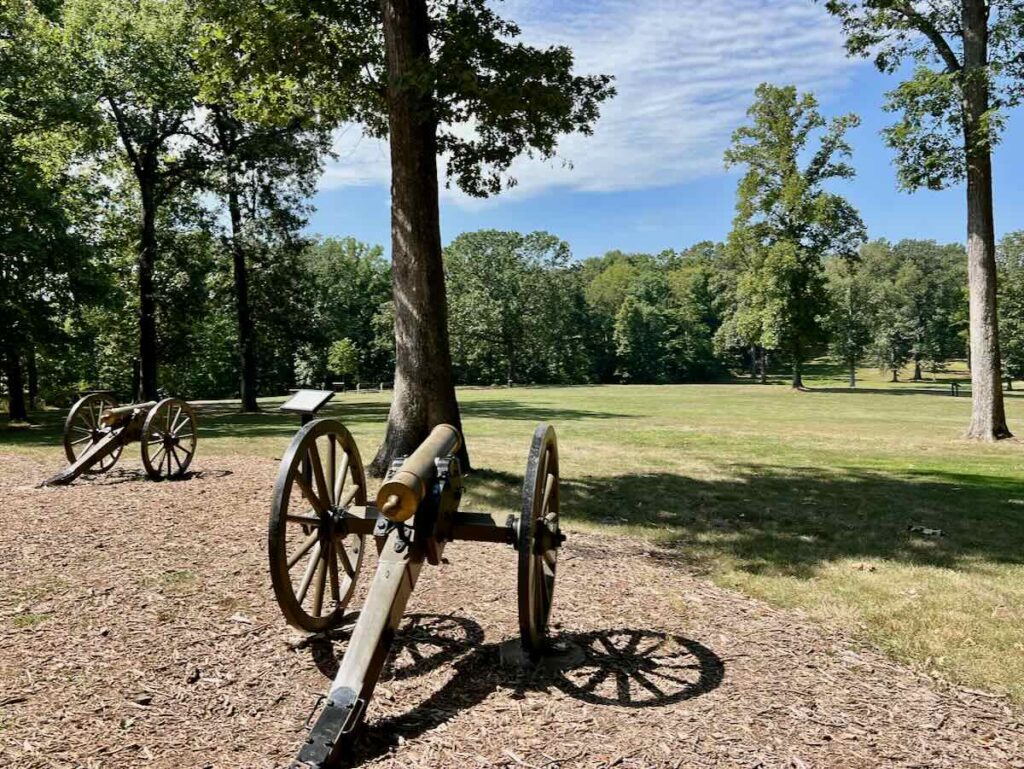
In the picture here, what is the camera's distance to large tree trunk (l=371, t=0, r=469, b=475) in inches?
351

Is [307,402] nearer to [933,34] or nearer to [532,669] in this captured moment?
[532,669]

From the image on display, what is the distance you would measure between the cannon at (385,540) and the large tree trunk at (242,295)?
20.7 metres

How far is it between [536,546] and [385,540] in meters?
0.82

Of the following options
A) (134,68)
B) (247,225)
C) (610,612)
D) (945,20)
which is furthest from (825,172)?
(610,612)

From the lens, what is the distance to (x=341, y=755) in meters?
2.79

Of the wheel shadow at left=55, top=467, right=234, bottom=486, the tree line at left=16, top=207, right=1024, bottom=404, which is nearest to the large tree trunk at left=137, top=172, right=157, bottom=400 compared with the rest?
the tree line at left=16, top=207, right=1024, bottom=404

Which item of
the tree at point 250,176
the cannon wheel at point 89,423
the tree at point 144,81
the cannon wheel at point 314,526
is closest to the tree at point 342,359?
the tree at point 250,176

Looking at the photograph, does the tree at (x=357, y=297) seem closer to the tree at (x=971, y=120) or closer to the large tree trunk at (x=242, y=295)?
the large tree trunk at (x=242, y=295)

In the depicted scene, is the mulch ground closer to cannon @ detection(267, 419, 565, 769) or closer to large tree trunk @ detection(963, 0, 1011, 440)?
cannon @ detection(267, 419, 565, 769)

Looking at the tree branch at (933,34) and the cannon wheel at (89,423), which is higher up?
the tree branch at (933,34)

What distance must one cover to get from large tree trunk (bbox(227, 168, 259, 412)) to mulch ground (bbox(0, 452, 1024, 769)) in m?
18.8

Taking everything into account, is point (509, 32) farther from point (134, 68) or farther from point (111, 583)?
point (134, 68)

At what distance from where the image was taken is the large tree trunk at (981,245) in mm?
13180

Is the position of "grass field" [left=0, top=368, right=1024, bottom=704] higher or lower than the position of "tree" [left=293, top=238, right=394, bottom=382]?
lower
